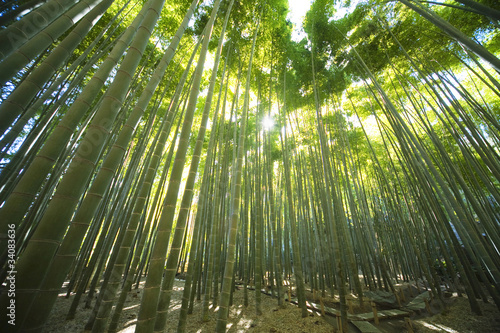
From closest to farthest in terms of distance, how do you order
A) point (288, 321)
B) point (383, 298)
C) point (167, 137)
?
point (167, 137) < point (288, 321) < point (383, 298)

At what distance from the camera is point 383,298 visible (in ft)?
13.3

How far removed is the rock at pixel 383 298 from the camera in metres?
3.91

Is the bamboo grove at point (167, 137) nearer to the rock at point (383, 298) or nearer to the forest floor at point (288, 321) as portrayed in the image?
the forest floor at point (288, 321)

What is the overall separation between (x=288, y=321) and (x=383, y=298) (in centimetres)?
261

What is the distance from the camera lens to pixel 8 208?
92 centimetres

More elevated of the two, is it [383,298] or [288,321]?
[383,298]

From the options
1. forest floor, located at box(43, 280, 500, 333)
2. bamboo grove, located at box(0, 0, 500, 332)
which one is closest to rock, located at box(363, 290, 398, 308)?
forest floor, located at box(43, 280, 500, 333)

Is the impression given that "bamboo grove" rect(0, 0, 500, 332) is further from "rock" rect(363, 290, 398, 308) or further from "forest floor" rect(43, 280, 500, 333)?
"rock" rect(363, 290, 398, 308)

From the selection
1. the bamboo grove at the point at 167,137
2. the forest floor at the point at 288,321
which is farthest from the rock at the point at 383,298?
the bamboo grove at the point at 167,137

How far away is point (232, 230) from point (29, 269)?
1416 mm

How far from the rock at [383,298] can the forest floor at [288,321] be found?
444mm

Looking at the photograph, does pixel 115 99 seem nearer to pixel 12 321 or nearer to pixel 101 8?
pixel 12 321

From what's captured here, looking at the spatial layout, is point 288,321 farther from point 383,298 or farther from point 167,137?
point 167,137

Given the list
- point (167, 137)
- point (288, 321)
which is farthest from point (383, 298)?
point (167, 137)
